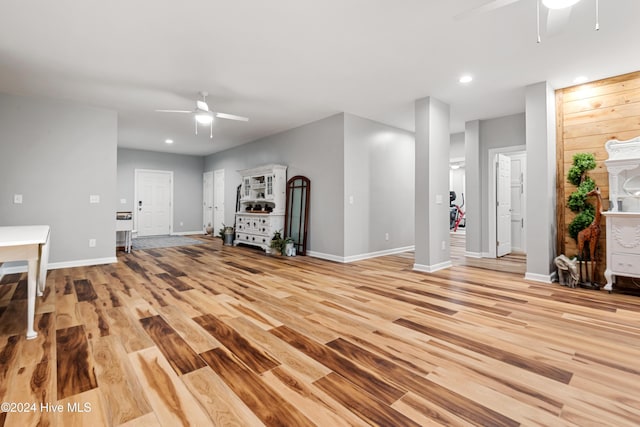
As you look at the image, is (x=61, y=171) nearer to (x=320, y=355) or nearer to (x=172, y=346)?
(x=172, y=346)

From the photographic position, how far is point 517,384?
1.71m

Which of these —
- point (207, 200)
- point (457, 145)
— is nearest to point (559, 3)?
point (457, 145)

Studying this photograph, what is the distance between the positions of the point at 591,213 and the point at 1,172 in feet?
26.3

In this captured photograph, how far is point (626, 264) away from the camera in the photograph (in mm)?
3451

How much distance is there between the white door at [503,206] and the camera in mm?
5953

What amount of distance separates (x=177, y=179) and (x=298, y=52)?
7813 mm

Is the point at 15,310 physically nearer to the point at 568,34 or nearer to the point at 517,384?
the point at 517,384

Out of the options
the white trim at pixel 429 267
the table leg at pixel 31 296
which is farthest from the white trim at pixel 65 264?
the white trim at pixel 429 267

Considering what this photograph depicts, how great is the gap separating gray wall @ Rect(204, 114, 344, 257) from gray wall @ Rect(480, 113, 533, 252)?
2.73 meters

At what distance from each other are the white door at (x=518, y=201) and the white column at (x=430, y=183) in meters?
2.72

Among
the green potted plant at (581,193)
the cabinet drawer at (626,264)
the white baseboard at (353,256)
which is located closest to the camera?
the cabinet drawer at (626,264)

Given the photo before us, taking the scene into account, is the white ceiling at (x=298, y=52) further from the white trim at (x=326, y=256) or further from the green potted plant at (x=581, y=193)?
the white trim at (x=326, y=256)

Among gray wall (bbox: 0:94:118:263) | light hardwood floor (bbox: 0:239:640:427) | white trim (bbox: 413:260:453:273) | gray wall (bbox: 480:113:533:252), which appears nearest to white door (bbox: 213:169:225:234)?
gray wall (bbox: 0:94:118:263)

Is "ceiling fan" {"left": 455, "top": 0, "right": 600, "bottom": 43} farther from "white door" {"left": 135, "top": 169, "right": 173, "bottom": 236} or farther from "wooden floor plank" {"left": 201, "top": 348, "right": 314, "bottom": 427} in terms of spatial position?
"white door" {"left": 135, "top": 169, "right": 173, "bottom": 236}
